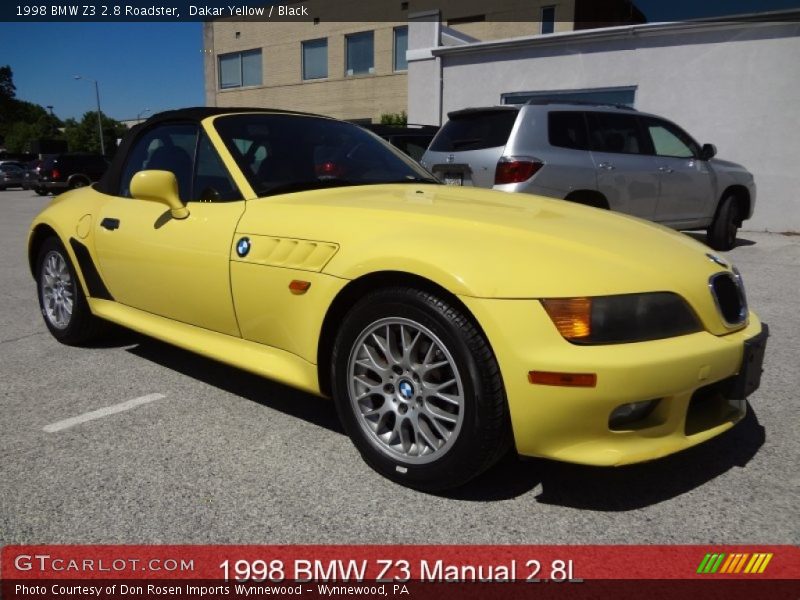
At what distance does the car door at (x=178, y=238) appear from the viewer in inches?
120

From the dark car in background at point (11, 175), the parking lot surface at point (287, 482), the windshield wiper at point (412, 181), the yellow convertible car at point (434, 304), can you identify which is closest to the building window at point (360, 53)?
the dark car in background at point (11, 175)

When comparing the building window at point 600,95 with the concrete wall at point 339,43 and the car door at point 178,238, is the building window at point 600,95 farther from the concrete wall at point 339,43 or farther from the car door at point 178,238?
the concrete wall at point 339,43

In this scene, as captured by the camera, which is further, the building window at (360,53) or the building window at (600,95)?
the building window at (360,53)

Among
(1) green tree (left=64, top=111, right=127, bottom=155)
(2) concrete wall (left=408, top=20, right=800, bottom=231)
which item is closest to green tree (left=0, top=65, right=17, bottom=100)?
(1) green tree (left=64, top=111, right=127, bottom=155)

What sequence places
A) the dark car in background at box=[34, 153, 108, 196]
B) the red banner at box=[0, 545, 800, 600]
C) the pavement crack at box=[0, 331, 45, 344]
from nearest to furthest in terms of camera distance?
the red banner at box=[0, 545, 800, 600] < the pavement crack at box=[0, 331, 45, 344] < the dark car in background at box=[34, 153, 108, 196]

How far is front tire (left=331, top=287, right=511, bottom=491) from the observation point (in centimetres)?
223

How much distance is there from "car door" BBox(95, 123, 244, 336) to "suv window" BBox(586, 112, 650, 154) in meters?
4.83

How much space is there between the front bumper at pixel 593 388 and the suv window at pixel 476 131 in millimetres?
4591

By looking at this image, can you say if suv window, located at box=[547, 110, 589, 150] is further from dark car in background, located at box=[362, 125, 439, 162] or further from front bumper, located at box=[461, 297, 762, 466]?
front bumper, located at box=[461, 297, 762, 466]

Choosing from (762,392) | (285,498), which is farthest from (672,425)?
(762,392)

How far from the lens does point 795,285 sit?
6.52 meters

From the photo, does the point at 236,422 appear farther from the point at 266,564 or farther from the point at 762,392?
the point at 762,392

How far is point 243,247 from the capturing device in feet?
9.50

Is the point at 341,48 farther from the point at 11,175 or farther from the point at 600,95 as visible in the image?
the point at 600,95
